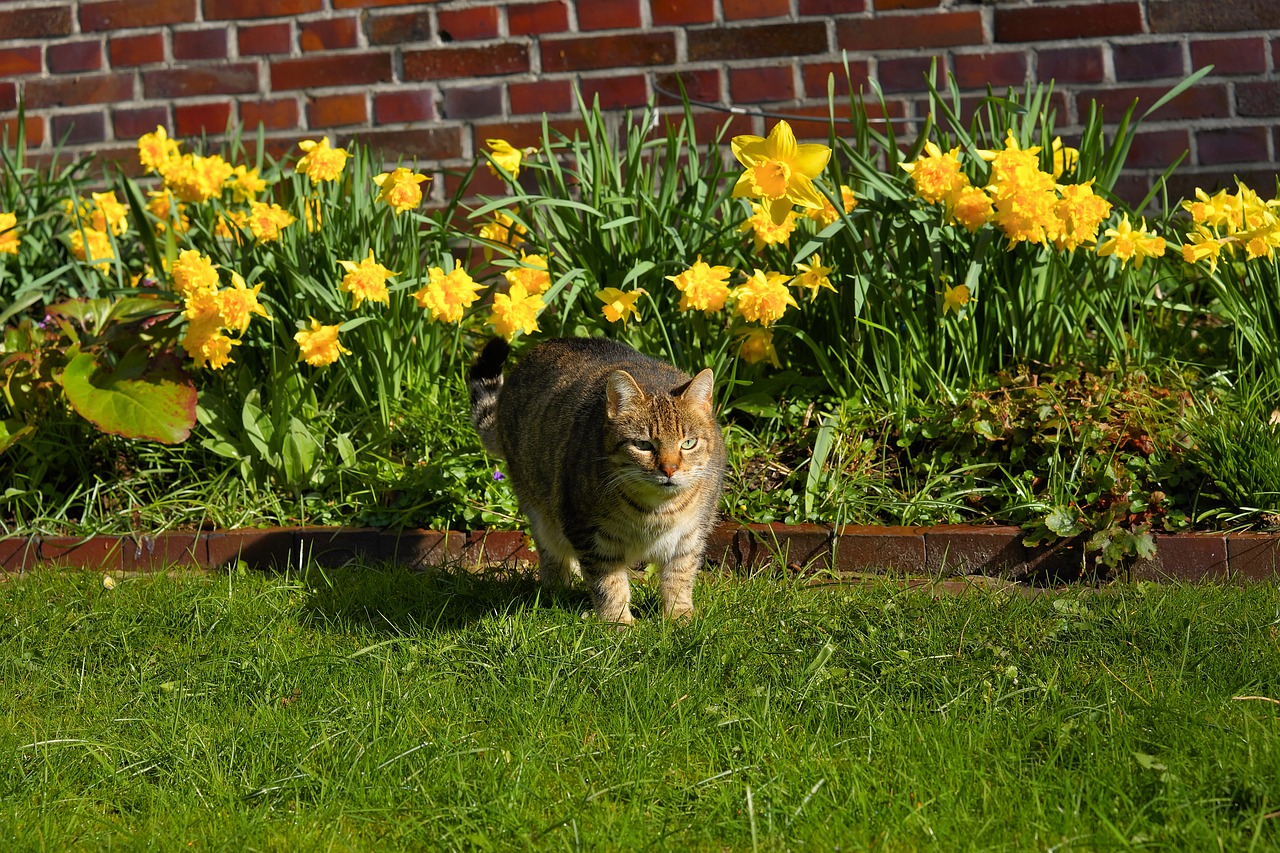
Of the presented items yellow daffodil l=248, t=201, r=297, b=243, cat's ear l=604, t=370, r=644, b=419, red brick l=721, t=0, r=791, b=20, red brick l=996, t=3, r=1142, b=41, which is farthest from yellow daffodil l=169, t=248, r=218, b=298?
red brick l=996, t=3, r=1142, b=41

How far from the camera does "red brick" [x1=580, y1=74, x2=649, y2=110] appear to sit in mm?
5047

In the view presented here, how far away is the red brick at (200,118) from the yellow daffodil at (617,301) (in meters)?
2.33

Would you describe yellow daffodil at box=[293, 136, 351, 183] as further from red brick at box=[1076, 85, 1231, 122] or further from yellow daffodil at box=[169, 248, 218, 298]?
red brick at box=[1076, 85, 1231, 122]

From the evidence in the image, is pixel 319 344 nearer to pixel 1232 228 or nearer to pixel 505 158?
pixel 505 158

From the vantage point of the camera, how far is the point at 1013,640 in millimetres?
2793

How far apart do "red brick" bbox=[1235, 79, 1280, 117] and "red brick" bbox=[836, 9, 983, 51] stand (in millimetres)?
1048

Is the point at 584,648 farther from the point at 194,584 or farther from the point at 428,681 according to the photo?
the point at 194,584

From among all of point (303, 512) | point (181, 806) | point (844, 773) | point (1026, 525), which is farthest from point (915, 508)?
point (181, 806)

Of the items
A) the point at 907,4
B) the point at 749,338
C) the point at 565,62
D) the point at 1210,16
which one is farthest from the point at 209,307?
the point at 1210,16

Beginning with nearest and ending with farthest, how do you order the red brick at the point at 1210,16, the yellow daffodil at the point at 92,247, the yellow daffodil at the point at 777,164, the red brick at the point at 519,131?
the yellow daffodil at the point at 777,164 → the yellow daffodil at the point at 92,247 → the red brick at the point at 1210,16 → the red brick at the point at 519,131

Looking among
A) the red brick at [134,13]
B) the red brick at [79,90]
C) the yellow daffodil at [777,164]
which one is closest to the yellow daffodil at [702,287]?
the yellow daffodil at [777,164]

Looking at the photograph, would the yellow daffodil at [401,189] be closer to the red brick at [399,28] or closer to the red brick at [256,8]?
the red brick at [399,28]

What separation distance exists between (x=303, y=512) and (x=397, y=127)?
1980mm

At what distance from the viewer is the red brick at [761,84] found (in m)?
4.98
